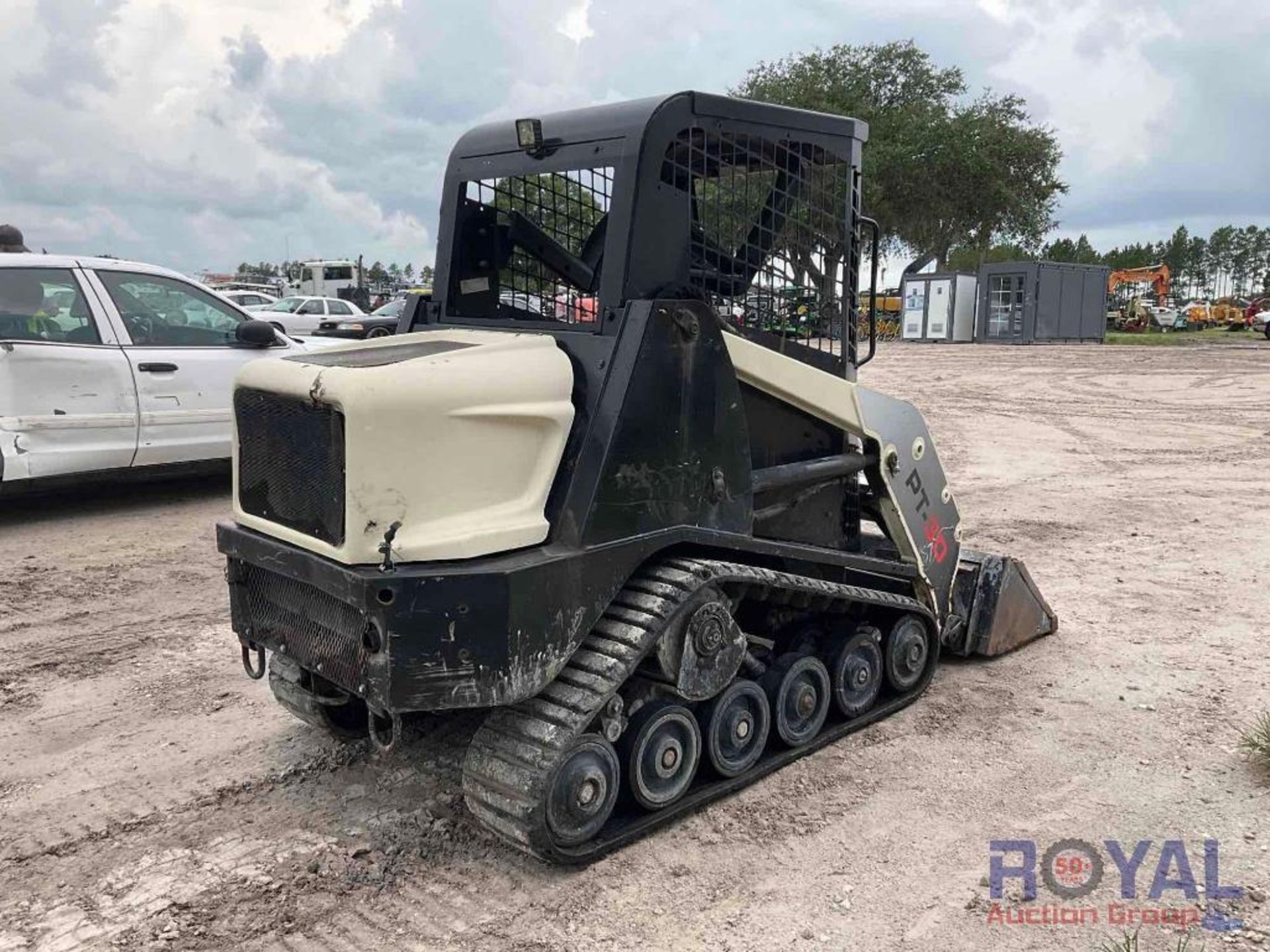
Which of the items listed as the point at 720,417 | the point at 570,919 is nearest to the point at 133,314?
the point at 720,417

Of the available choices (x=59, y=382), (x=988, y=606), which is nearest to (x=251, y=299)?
(x=59, y=382)

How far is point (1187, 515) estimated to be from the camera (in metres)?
8.59

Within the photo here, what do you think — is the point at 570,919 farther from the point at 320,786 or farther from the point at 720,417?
the point at 720,417

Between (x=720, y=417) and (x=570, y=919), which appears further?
(x=720, y=417)

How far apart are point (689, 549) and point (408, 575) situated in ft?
3.50

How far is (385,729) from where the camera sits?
3.42m

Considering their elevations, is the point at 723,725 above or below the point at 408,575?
below

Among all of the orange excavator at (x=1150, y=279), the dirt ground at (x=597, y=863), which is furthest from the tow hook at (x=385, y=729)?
the orange excavator at (x=1150, y=279)

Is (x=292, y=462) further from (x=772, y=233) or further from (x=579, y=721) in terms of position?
(x=772, y=233)

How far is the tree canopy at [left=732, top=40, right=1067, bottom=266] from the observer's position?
37250mm

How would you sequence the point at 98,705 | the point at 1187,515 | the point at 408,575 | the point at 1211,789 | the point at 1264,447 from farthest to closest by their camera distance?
the point at 1264,447
the point at 1187,515
the point at 98,705
the point at 1211,789
the point at 408,575

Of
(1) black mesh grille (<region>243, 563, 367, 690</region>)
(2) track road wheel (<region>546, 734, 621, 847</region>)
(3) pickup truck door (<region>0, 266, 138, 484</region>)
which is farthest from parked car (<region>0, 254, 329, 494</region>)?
(2) track road wheel (<region>546, 734, 621, 847</region>)

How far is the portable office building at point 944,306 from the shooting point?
3450 centimetres

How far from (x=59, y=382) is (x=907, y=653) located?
19.0 feet
